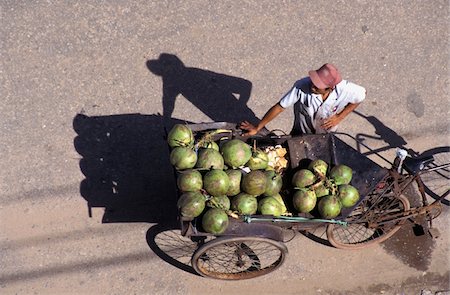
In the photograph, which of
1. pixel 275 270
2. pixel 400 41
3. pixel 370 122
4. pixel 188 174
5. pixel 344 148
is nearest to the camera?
pixel 188 174

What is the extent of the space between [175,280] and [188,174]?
5.75 ft

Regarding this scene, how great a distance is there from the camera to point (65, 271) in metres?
5.40

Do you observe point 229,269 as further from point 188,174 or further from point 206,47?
point 206,47

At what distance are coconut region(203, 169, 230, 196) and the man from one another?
2.58 ft

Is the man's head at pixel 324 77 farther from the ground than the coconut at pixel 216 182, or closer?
farther from the ground

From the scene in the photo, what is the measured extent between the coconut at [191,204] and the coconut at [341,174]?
118 centimetres

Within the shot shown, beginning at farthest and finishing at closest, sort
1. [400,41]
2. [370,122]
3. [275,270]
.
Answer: [400,41] → [370,122] → [275,270]

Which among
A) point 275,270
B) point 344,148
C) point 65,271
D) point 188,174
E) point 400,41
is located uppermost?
point 400,41

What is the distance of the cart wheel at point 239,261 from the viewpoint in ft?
16.7

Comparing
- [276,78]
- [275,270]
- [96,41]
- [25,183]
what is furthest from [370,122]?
[25,183]

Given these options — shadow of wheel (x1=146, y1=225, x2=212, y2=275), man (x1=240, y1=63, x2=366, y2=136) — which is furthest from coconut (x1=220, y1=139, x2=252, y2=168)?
shadow of wheel (x1=146, y1=225, x2=212, y2=275)

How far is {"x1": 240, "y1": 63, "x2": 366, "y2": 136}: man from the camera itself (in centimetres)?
439

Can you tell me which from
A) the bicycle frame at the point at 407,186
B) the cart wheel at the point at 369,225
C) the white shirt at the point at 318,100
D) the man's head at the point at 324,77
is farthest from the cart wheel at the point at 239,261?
the man's head at the point at 324,77

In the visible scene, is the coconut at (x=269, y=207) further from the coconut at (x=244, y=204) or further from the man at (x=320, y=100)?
the man at (x=320, y=100)
